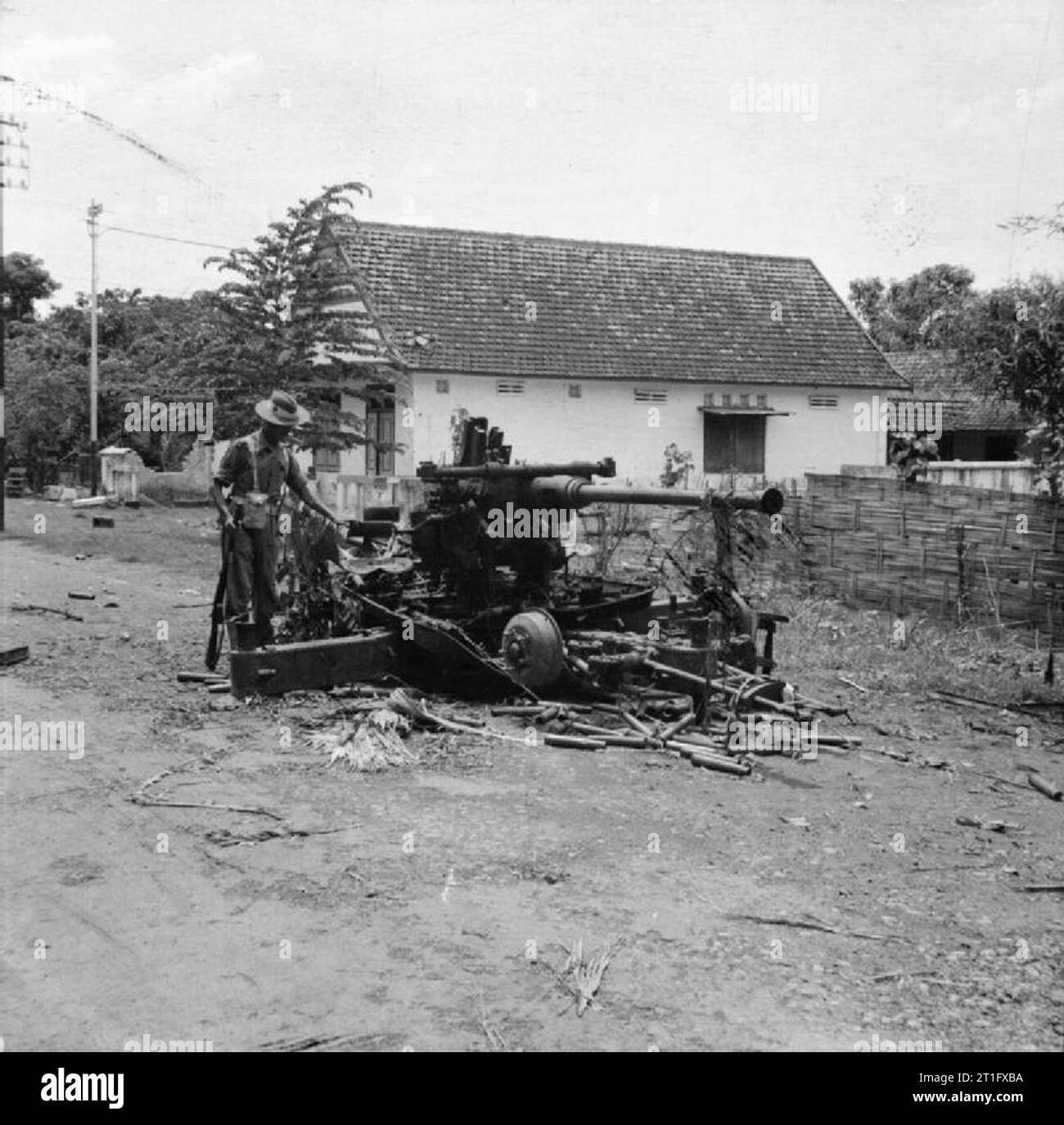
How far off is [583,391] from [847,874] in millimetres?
21705

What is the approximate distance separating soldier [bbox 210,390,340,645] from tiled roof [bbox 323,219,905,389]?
15.0 metres

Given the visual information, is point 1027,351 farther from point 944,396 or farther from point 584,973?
point 944,396

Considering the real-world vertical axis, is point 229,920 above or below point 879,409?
below

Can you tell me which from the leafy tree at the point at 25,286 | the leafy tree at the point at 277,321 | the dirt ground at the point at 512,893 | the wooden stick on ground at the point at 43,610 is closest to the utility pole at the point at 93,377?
the leafy tree at the point at 25,286

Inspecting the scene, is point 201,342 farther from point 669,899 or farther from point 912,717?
point 669,899

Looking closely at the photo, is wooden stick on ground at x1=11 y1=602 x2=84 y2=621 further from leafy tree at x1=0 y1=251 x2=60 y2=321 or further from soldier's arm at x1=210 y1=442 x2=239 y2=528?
leafy tree at x1=0 y1=251 x2=60 y2=321

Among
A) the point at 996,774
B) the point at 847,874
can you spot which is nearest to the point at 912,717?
the point at 996,774

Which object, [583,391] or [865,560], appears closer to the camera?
[865,560]

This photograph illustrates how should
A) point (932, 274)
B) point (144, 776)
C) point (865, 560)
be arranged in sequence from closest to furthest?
point (144, 776) → point (865, 560) → point (932, 274)

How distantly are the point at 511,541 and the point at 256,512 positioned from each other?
1.98m

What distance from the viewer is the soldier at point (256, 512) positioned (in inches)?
392

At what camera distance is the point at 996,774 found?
8.08 m

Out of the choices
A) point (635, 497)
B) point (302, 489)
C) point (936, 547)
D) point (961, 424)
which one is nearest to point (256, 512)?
point (302, 489)

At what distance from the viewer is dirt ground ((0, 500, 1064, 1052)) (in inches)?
167
